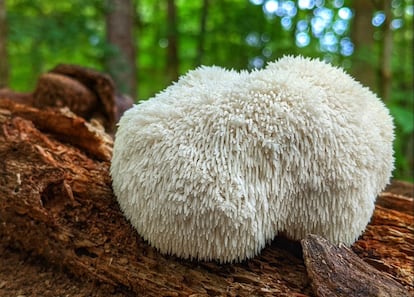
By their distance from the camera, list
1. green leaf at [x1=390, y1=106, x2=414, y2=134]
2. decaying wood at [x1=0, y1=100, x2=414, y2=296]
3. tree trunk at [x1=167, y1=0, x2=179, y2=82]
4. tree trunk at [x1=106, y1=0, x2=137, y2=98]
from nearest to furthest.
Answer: decaying wood at [x1=0, y1=100, x2=414, y2=296] → green leaf at [x1=390, y1=106, x2=414, y2=134] → tree trunk at [x1=106, y1=0, x2=137, y2=98] → tree trunk at [x1=167, y1=0, x2=179, y2=82]

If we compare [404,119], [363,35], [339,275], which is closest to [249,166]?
[339,275]

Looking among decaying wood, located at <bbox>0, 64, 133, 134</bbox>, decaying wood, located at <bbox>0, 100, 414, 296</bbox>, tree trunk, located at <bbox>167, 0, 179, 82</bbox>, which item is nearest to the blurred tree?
decaying wood, located at <bbox>0, 100, 414, 296</bbox>

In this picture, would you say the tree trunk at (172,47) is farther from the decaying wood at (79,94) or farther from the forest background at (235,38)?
the decaying wood at (79,94)

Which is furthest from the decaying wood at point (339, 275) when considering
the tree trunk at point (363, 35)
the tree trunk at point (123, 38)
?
the tree trunk at point (123, 38)

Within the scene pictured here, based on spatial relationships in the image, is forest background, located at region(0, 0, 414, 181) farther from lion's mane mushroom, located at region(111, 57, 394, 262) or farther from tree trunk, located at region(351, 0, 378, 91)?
lion's mane mushroom, located at region(111, 57, 394, 262)

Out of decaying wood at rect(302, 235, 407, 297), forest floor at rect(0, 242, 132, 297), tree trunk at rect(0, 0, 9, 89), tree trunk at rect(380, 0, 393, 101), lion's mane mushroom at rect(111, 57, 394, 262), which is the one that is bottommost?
forest floor at rect(0, 242, 132, 297)

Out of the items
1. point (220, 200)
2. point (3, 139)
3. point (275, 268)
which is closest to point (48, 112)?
point (3, 139)

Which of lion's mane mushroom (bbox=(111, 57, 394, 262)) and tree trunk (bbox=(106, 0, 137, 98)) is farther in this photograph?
tree trunk (bbox=(106, 0, 137, 98))
